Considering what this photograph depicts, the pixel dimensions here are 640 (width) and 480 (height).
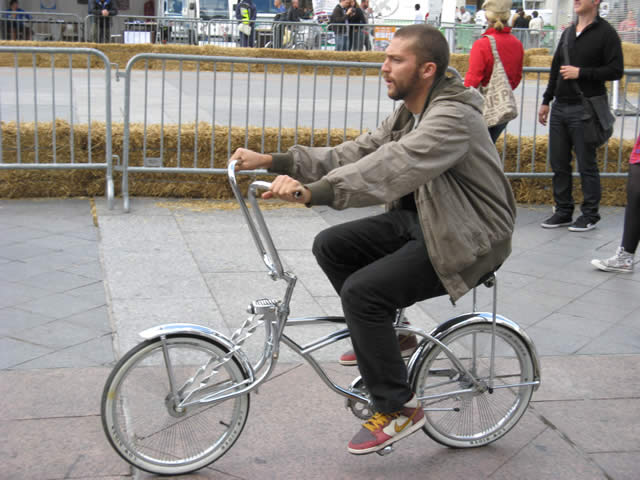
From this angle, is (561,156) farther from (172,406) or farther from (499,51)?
(172,406)

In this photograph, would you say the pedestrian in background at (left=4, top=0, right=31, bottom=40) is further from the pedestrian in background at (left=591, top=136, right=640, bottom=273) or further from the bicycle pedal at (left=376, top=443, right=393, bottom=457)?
the bicycle pedal at (left=376, top=443, right=393, bottom=457)

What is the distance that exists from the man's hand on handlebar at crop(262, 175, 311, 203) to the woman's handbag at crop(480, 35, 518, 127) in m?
4.15

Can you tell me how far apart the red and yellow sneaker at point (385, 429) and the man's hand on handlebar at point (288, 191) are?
3.36 ft

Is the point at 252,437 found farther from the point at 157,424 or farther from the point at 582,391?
the point at 582,391

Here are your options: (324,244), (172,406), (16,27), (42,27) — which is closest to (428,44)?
(324,244)

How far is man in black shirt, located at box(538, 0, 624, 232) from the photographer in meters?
6.72

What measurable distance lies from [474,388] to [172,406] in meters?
1.27

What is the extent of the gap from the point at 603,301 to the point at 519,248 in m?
1.27

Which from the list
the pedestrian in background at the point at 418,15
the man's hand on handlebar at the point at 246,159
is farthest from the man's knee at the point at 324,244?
the pedestrian in background at the point at 418,15

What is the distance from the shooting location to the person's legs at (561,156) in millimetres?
6984

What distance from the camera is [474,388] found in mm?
3453

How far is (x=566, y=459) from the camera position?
3414 millimetres

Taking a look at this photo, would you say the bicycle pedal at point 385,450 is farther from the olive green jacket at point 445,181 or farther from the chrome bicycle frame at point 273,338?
the olive green jacket at point 445,181

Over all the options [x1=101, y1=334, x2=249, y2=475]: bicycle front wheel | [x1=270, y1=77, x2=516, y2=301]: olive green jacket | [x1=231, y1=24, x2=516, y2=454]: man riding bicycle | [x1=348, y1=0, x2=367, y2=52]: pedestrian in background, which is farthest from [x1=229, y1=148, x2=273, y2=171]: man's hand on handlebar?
[x1=348, y1=0, x2=367, y2=52]: pedestrian in background
